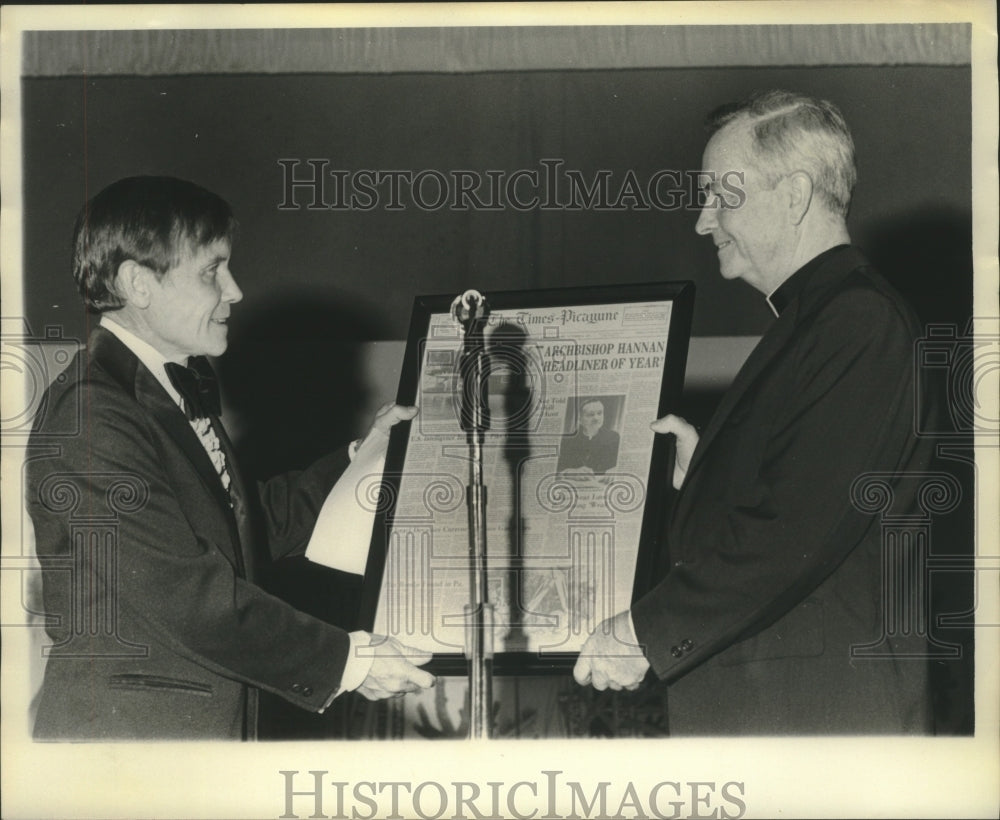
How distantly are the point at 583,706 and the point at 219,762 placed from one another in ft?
2.77

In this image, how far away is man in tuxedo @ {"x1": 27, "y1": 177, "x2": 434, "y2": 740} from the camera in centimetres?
301

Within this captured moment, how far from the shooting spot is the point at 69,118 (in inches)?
125

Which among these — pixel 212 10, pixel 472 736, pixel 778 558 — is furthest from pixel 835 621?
pixel 212 10

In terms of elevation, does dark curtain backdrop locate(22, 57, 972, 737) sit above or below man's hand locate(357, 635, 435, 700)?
above

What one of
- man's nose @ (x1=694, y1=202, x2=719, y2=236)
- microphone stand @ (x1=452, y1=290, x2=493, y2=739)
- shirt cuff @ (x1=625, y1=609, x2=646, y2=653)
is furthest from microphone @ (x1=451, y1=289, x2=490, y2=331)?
shirt cuff @ (x1=625, y1=609, x2=646, y2=653)

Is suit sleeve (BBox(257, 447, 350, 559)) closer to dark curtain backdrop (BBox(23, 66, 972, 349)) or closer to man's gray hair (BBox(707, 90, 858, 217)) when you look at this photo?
dark curtain backdrop (BBox(23, 66, 972, 349))

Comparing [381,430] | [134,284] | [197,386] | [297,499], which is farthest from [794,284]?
[134,284]

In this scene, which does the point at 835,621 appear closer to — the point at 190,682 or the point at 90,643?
the point at 190,682

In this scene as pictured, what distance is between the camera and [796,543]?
295 cm

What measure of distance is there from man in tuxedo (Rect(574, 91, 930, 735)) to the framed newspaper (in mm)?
76

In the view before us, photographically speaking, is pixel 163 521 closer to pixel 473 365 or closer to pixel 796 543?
pixel 473 365

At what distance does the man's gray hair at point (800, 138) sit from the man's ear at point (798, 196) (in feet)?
0.05

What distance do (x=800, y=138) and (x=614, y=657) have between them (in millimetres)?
1285

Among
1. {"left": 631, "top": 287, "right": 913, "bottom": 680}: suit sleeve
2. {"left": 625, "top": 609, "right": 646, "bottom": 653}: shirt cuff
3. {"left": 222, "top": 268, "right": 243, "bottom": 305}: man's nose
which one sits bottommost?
{"left": 625, "top": 609, "right": 646, "bottom": 653}: shirt cuff
